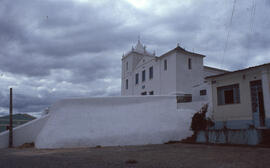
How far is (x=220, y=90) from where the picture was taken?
14758 mm

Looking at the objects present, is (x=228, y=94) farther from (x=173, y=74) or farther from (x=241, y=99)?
(x=173, y=74)

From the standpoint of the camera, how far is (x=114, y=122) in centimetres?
1466

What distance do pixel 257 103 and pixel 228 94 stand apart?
1.78m

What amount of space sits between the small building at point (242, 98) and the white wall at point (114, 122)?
2.20 meters

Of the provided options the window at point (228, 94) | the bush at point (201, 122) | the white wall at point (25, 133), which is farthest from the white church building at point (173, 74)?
the white wall at point (25, 133)

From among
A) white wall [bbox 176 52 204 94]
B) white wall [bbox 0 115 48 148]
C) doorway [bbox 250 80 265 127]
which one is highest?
white wall [bbox 176 52 204 94]

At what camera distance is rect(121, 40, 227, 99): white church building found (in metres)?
21.8

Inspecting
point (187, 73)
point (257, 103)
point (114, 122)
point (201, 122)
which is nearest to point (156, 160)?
point (201, 122)

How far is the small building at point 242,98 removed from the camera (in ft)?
40.7

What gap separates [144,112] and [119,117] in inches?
65.4

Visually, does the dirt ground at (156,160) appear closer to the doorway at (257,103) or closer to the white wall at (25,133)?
the doorway at (257,103)

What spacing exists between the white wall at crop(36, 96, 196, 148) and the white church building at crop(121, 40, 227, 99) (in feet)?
17.7

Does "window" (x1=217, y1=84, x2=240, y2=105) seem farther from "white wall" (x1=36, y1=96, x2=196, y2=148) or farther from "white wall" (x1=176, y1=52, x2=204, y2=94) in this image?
"white wall" (x1=176, y1=52, x2=204, y2=94)

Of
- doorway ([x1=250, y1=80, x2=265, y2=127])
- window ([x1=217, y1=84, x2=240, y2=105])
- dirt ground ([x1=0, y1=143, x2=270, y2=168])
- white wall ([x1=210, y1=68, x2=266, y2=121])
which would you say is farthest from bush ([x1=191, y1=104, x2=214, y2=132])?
dirt ground ([x1=0, y1=143, x2=270, y2=168])
